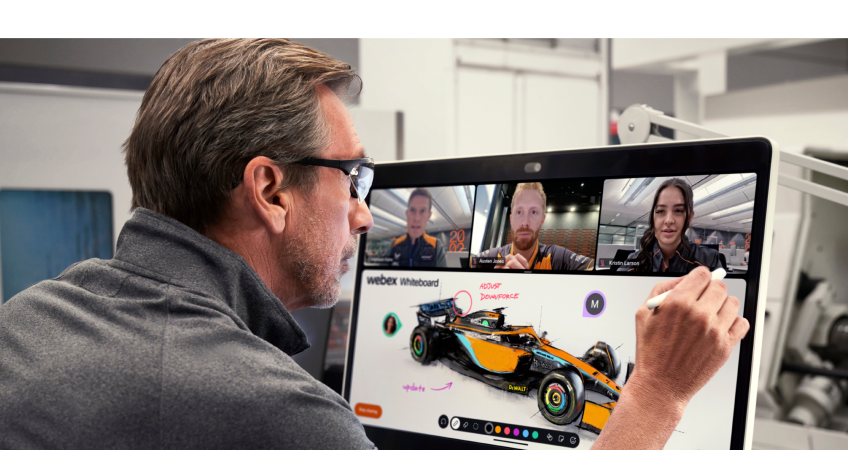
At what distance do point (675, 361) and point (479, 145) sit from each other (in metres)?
1.98

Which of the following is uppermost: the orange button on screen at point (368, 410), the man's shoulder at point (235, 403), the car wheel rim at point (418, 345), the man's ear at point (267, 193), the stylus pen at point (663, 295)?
the man's ear at point (267, 193)

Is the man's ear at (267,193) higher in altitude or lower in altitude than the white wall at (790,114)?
lower

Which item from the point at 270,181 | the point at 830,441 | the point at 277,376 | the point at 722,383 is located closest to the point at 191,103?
the point at 270,181

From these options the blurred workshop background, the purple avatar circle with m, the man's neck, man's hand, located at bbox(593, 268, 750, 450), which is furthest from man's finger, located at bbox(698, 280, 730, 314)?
the blurred workshop background

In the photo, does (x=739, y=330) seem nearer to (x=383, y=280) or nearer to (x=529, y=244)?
(x=529, y=244)

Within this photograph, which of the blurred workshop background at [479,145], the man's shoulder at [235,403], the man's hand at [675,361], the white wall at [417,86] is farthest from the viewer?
the white wall at [417,86]

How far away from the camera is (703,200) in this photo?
2.39 ft

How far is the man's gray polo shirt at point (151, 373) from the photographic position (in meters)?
0.54

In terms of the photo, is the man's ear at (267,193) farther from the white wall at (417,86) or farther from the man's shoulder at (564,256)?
the white wall at (417,86)

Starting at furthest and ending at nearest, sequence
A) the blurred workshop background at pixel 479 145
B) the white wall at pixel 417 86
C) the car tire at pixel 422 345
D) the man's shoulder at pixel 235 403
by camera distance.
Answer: the white wall at pixel 417 86 → the blurred workshop background at pixel 479 145 → the car tire at pixel 422 345 → the man's shoulder at pixel 235 403

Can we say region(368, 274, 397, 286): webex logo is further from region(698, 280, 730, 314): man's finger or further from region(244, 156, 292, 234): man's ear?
region(698, 280, 730, 314): man's finger

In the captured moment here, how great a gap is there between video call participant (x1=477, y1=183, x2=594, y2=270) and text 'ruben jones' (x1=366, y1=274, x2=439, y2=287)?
98 mm

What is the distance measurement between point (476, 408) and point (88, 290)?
1.62 feet

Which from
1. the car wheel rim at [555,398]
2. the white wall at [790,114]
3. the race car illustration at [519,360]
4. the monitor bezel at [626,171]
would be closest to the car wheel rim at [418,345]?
the race car illustration at [519,360]
